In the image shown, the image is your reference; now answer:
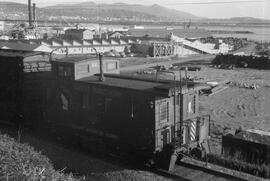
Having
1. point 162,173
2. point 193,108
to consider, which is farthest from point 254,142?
point 162,173

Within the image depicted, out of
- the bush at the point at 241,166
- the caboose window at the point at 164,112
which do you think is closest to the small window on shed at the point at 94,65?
the caboose window at the point at 164,112

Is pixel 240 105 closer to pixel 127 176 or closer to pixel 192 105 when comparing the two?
pixel 192 105

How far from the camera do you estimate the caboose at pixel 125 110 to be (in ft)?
47.8

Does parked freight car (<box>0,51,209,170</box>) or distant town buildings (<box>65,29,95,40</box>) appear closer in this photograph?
parked freight car (<box>0,51,209,170</box>)

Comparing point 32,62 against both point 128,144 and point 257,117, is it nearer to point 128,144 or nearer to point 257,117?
point 128,144

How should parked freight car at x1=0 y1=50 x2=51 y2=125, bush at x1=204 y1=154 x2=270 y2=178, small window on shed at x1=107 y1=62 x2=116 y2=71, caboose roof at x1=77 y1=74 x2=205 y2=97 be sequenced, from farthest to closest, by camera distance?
parked freight car at x1=0 y1=50 x2=51 y2=125
small window on shed at x1=107 y1=62 x2=116 y2=71
bush at x1=204 y1=154 x2=270 y2=178
caboose roof at x1=77 y1=74 x2=205 y2=97

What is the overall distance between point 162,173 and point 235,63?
54.9 m

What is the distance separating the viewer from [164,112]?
14.7 m

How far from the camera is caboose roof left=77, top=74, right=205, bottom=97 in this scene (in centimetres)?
1410

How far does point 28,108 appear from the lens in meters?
19.7

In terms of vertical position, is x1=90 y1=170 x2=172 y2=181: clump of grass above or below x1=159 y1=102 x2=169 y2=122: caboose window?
below

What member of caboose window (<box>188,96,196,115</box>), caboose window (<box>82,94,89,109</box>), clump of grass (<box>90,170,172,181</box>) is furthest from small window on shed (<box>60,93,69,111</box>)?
caboose window (<box>188,96,196,115</box>)

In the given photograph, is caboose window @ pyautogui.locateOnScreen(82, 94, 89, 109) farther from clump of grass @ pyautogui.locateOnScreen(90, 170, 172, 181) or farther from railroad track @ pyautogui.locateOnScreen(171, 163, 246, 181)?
railroad track @ pyautogui.locateOnScreen(171, 163, 246, 181)

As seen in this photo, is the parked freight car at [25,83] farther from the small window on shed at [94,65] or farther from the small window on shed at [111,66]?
the small window on shed at [111,66]
